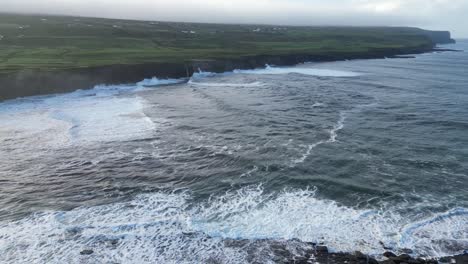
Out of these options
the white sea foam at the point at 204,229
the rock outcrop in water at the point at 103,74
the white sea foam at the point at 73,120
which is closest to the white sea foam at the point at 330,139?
the white sea foam at the point at 204,229

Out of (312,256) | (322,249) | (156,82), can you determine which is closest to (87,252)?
(312,256)

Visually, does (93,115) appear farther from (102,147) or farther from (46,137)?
(102,147)

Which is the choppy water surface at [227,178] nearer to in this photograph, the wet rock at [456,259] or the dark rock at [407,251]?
the dark rock at [407,251]

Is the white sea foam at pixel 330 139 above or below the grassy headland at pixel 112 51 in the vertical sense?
below

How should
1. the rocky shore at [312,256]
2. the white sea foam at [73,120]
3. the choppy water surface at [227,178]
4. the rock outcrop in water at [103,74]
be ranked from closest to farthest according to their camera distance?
1. the rocky shore at [312,256]
2. the choppy water surface at [227,178]
3. the white sea foam at [73,120]
4. the rock outcrop in water at [103,74]

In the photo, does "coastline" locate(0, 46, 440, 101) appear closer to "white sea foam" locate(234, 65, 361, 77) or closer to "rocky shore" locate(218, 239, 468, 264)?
"white sea foam" locate(234, 65, 361, 77)

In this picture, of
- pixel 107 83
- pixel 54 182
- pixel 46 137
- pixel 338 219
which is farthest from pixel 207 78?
pixel 338 219
